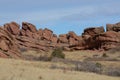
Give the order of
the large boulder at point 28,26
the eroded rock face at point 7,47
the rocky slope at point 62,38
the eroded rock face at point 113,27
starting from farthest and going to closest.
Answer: the large boulder at point 28,26, the eroded rock face at point 113,27, the rocky slope at point 62,38, the eroded rock face at point 7,47

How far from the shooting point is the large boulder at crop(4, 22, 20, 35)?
96356 mm

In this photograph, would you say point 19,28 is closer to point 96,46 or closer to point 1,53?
point 96,46

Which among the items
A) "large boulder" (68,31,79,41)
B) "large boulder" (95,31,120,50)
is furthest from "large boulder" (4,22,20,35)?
"large boulder" (95,31,120,50)

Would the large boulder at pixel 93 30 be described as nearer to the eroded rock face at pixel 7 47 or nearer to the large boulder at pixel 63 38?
the large boulder at pixel 63 38

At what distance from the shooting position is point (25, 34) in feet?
318

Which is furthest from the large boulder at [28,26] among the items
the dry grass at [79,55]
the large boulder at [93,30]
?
the dry grass at [79,55]

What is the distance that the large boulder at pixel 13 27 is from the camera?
316 ft

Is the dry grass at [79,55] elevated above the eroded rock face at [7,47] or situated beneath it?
situated beneath

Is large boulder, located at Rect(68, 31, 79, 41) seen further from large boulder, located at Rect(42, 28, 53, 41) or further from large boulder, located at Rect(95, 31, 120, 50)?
large boulder, located at Rect(95, 31, 120, 50)

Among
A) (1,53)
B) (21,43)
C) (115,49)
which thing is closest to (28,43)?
(21,43)

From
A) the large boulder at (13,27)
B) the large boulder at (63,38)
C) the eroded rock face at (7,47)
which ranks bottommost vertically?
the eroded rock face at (7,47)

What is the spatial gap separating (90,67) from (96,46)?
176 ft

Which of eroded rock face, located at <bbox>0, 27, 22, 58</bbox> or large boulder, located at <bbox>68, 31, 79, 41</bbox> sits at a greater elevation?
large boulder, located at <bbox>68, 31, 79, 41</bbox>

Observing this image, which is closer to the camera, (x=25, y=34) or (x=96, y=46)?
(x=96, y=46)
